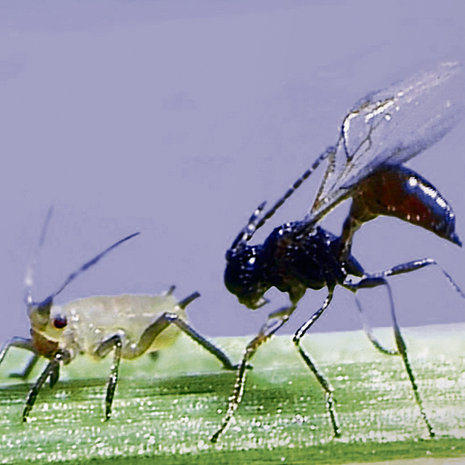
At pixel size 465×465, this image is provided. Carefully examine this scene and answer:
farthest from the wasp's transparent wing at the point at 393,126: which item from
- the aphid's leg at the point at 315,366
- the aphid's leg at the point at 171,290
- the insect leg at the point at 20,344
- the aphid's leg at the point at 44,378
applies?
the insect leg at the point at 20,344

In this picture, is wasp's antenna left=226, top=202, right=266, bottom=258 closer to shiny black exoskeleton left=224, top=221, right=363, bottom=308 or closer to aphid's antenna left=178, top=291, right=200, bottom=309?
shiny black exoskeleton left=224, top=221, right=363, bottom=308

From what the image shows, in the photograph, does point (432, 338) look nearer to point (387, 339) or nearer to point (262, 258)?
point (387, 339)

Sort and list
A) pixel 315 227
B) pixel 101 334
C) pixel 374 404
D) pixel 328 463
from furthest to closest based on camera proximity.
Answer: pixel 101 334, pixel 315 227, pixel 374 404, pixel 328 463

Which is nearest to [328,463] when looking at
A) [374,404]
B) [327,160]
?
[374,404]

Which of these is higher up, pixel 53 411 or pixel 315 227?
pixel 315 227

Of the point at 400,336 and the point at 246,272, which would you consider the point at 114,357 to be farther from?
the point at 400,336

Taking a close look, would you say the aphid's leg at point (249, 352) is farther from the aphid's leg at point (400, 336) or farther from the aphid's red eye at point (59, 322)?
the aphid's red eye at point (59, 322)
